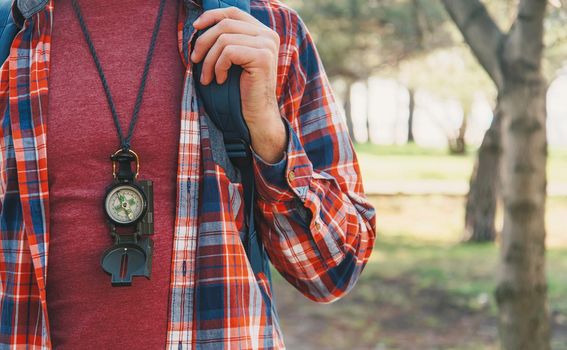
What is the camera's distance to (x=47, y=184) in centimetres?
143

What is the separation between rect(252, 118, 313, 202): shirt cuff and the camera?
1501 mm

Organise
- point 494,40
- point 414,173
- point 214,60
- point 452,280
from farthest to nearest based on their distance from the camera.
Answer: point 414,173
point 452,280
point 494,40
point 214,60

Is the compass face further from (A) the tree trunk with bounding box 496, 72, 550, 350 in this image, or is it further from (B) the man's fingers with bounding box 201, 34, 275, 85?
(A) the tree trunk with bounding box 496, 72, 550, 350

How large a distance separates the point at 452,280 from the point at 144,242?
8611mm

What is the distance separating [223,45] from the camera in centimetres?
140

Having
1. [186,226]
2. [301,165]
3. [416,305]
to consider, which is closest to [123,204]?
[186,226]

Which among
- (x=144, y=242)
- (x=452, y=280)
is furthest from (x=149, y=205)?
(x=452, y=280)

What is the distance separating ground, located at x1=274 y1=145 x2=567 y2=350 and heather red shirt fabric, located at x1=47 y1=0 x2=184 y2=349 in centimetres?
561

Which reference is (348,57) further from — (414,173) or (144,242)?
(414,173)

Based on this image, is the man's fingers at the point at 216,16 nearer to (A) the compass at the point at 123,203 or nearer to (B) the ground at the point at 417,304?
(A) the compass at the point at 123,203

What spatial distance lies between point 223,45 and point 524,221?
343 cm

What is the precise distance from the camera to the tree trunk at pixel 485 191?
12.2 meters

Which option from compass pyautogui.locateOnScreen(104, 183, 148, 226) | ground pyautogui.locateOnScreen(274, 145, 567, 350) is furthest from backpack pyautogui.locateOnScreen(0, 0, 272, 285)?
ground pyautogui.locateOnScreen(274, 145, 567, 350)

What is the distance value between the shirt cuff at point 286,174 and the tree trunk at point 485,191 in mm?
10946
